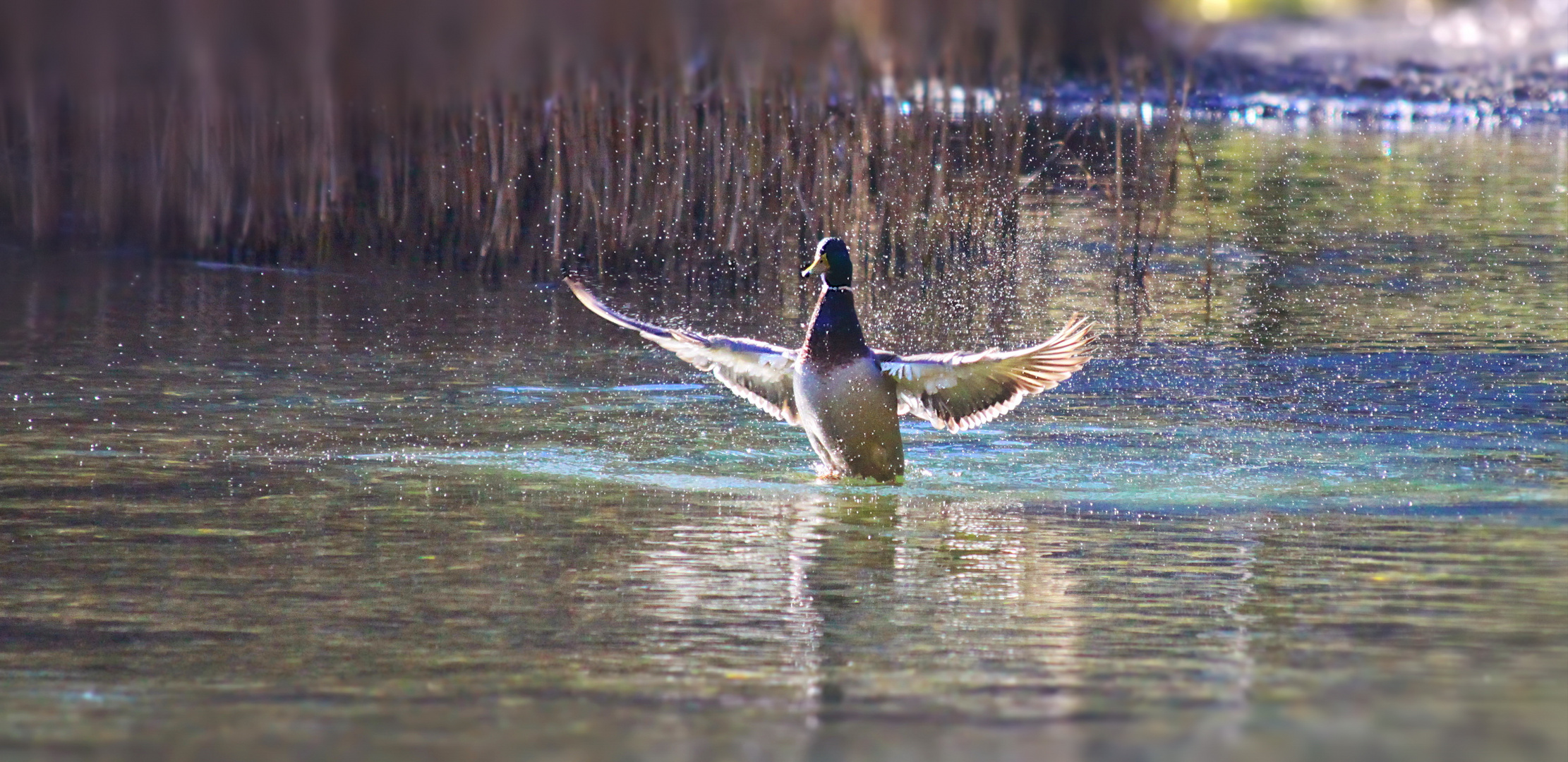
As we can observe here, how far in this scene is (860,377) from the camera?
9.09 m

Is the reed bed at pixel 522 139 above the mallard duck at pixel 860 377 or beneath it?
above

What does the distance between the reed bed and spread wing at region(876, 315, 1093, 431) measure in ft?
14.7

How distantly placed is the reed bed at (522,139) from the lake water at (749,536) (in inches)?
21.0

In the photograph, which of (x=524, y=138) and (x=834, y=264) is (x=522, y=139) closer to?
(x=524, y=138)

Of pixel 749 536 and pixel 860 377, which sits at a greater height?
pixel 860 377

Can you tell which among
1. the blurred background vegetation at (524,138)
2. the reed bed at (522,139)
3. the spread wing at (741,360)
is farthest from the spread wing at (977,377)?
the reed bed at (522,139)

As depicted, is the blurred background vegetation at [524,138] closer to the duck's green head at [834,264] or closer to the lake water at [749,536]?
the lake water at [749,536]

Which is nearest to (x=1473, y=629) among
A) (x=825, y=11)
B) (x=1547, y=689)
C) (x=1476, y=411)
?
(x=1547, y=689)

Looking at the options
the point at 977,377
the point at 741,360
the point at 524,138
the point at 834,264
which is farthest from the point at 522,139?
the point at 977,377

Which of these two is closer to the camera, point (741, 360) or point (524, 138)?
point (741, 360)

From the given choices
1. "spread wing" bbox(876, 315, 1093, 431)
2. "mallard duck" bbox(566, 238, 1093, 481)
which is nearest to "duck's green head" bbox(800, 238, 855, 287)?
"mallard duck" bbox(566, 238, 1093, 481)

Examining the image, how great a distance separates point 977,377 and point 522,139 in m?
7.12

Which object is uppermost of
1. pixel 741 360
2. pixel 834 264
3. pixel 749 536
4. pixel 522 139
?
pixel 522 139

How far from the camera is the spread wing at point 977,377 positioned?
8.85 m
